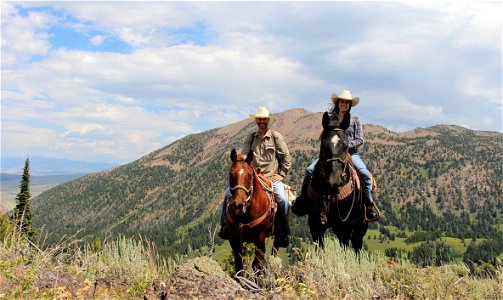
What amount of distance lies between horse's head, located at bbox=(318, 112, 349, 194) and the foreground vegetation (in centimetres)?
144

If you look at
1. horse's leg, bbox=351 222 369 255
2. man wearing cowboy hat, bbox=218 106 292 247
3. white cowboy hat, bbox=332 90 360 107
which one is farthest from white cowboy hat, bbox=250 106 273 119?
horse's leg, bbox=351 222 369 255

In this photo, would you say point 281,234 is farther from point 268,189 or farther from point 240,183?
point 240,183

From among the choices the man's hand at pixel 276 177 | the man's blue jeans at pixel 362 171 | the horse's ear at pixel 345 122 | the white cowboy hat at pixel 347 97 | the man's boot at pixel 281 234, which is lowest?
the man's boot at pixel 281 234

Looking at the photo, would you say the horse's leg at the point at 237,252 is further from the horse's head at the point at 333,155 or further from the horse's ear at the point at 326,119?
the horse's ear at the point at 326,119

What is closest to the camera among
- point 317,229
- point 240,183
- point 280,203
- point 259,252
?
point 240,183

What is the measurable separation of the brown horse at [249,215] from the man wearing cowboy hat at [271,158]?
27.4 inches

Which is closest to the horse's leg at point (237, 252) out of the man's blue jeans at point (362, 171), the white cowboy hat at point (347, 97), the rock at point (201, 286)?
the rock at point (201, 286)

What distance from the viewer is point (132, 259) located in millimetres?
8406

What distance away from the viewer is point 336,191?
28.3 ft

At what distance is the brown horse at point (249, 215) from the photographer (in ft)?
28.9

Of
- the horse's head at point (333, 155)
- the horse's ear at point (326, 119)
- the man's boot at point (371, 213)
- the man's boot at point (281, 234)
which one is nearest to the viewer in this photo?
the horse's head at point (333, 155)

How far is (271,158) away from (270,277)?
12.9 feet

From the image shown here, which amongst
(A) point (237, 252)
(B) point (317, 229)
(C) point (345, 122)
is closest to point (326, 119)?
(C) point (345, 122)

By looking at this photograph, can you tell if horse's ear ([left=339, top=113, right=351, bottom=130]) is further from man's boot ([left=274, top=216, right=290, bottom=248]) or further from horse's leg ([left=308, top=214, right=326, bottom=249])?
man's boot ([left=274, top=216, right=290, bottom=248])
